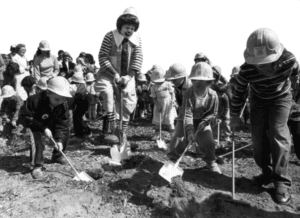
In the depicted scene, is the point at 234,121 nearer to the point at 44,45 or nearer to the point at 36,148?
the point at 36,148

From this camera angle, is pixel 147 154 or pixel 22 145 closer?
pixel 147 154

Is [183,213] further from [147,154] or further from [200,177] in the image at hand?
[147,154]

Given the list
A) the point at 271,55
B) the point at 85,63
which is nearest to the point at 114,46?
the point at 271,55

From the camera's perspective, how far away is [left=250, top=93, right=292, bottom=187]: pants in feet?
10.9

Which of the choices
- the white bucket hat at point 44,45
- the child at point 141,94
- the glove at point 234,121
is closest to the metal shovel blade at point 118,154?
the glove at point 234,121

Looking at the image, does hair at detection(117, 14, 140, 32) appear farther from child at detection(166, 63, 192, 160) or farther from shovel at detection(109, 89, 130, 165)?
shovel at detection(109, 89, 130, 165)

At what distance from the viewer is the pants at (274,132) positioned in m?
3.31

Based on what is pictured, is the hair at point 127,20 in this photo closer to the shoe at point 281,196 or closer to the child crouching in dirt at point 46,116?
the child crouching in dirt at point 46,116

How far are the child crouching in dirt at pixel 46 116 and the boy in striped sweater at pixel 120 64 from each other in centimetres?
82

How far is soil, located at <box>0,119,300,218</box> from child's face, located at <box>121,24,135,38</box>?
6.19 feet

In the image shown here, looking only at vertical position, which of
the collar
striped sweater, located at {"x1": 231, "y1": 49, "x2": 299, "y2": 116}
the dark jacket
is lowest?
the dark jacket

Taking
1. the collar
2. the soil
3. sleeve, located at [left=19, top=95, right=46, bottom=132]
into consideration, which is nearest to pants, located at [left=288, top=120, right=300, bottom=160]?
the soil

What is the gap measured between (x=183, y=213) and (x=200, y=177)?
0.96 metres

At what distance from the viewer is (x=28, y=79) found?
7090 mm
